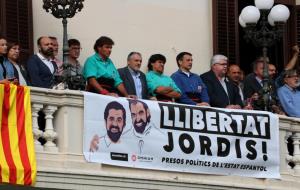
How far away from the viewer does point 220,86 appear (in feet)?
84.2

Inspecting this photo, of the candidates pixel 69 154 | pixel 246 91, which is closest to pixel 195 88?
pixel 246 91

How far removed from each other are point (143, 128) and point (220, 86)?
2.34 metres

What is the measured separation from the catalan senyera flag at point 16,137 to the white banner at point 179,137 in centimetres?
100

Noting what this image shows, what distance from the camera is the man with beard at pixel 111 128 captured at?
2322 cm

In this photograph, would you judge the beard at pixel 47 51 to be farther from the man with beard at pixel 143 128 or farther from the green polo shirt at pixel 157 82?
the green polo shirt at pixel 157 82

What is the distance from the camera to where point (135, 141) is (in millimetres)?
23641

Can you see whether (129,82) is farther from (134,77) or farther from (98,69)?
(98,69)

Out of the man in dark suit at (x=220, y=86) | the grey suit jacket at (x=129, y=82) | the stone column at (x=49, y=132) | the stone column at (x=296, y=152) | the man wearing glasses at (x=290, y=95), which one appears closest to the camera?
the stone column at (x=49, y=132)

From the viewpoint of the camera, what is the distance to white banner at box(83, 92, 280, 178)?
23.3 meters

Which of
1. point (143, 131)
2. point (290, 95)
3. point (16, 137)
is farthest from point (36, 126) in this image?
point (290, 95)

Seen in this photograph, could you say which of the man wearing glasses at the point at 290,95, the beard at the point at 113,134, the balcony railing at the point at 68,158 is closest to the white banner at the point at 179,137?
the beard at the point at 113,134

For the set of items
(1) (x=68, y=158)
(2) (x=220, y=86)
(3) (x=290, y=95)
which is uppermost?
(2) (x=220, y=86)

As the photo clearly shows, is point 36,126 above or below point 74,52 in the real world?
below

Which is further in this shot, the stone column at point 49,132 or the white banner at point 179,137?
the white banner at point 179,137
